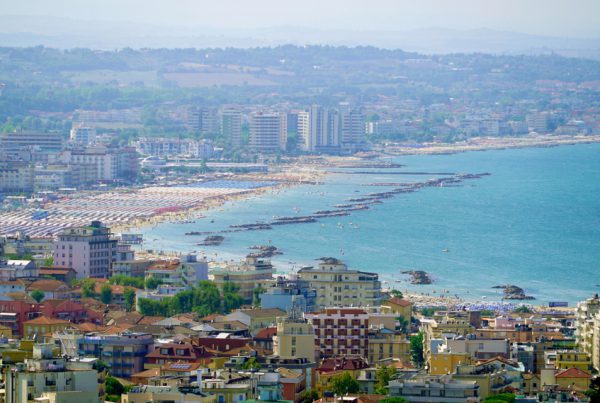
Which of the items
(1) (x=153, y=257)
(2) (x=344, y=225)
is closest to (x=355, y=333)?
(1) (x=153, y=257)

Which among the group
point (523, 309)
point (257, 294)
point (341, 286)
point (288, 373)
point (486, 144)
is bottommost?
point (486, 144)

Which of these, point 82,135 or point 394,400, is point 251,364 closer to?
point 394,400

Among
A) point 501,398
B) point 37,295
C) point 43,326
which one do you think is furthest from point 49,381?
point 37,295

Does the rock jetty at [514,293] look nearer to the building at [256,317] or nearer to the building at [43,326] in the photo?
the building at [256,317]

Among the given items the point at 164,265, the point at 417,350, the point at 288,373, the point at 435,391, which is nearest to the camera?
the point at 435,391

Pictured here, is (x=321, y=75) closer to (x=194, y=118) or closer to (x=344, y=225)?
(x=194, y=118)

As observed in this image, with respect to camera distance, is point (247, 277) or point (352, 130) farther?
point (352, 130)
